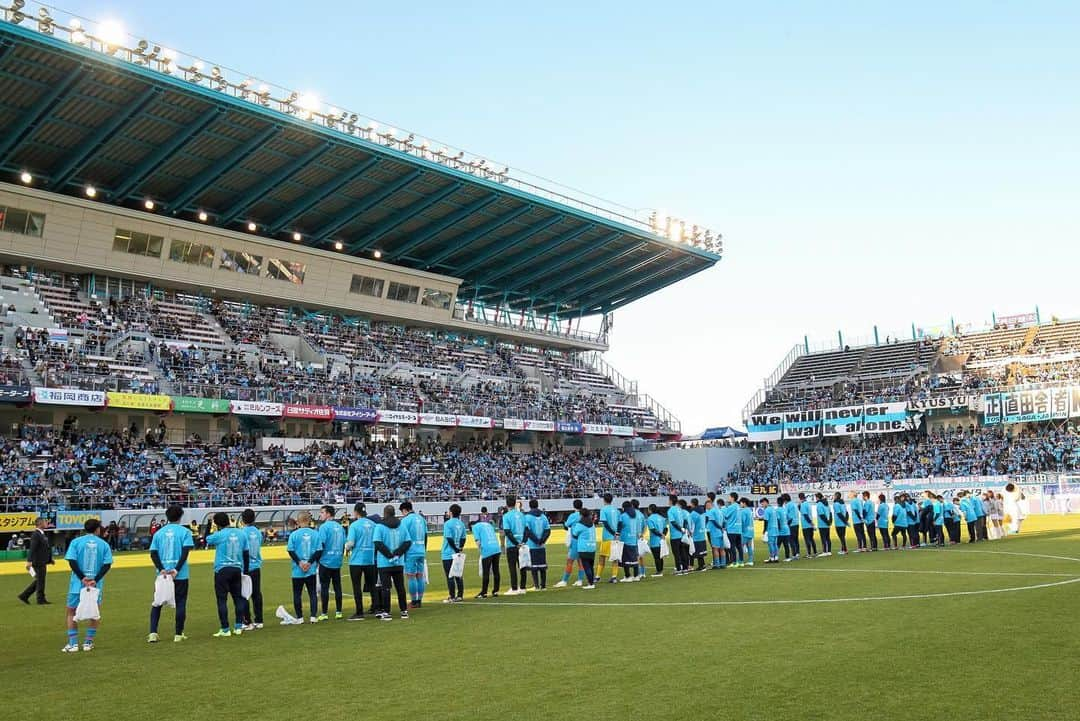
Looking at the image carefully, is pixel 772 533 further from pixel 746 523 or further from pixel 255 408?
pixel 255 408

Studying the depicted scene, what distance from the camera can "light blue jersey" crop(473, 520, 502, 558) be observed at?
18328 millimetres

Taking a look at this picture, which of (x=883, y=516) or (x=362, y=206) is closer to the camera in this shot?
(x=883, y=516)

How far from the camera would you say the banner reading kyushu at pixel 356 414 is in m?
51.2

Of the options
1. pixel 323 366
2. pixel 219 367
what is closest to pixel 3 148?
pixel 219 367

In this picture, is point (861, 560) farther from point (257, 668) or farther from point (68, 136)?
point (68, 136)

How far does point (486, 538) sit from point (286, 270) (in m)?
40.6

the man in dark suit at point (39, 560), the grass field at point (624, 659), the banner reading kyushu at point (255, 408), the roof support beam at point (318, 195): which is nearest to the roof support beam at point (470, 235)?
the roof support beam at point (318, 195)

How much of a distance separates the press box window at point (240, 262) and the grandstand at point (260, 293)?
0.09m

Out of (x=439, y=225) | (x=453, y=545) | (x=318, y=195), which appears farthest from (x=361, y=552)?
(x=439, y=225)

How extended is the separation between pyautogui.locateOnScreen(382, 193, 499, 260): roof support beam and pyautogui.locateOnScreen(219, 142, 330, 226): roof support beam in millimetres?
10985

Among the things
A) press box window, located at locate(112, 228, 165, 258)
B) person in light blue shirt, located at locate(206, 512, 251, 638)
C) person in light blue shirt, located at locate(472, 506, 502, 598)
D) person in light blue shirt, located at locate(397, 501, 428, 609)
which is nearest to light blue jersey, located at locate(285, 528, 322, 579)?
person in light blue shirt, located at locate(206, 512, 251, 638)

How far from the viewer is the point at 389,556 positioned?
15.6 m

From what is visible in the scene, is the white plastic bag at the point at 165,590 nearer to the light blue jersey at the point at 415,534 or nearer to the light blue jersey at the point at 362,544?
the light blue jersey at the point at 362,544

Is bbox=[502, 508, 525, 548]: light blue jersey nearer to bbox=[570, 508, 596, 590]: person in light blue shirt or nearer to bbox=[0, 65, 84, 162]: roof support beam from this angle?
bbox=[570, 508, 596, 590]: person in light blue shirt
